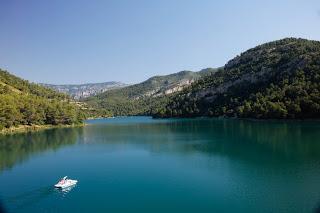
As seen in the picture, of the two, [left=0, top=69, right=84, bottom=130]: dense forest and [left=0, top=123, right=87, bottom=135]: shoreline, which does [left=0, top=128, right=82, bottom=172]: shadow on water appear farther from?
[left=0, top=69, right=84, bottom=130]: dense forest

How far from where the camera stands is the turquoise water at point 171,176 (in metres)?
40.3

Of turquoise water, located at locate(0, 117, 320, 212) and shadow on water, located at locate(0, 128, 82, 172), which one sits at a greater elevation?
shadow on water, located at locate(0, 128, 82, 172)

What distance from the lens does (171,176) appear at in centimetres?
5506

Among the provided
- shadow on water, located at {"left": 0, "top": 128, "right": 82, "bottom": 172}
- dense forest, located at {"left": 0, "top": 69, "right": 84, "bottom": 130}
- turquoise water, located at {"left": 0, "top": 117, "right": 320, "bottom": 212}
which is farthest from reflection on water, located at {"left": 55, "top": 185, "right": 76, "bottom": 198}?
dense forest, located at {"left": 0, "top": 69, "right": 84, "bottom": 130}

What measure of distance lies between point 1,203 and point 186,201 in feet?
67.4

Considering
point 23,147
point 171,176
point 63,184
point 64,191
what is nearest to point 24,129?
point 23,147

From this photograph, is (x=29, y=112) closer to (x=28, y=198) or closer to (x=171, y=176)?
(x=171, y=176)

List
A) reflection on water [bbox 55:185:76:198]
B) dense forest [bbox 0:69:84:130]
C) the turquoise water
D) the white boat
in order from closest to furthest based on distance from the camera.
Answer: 1. the turquoise water
2. reflection on water [bbox 55:185:76:198]
3. the white boat
4. dense forest [bbox 0:69:84:130]

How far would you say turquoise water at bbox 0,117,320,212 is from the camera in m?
40.3

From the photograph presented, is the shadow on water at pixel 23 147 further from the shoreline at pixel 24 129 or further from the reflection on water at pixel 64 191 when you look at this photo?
the shoreline at pixel 24 129

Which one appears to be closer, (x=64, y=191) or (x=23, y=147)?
(x=64, y=191)

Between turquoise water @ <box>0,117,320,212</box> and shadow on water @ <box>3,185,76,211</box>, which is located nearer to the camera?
turquoise water @ <box>0,117,320,212</box>

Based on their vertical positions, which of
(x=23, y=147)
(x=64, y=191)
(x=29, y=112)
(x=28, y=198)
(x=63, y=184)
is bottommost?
(x=28, y=198)

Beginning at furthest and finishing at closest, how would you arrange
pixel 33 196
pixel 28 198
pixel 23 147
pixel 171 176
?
pixel 23 147 → pixel 171 176 → pixel 33 196 → pixel 28 198
